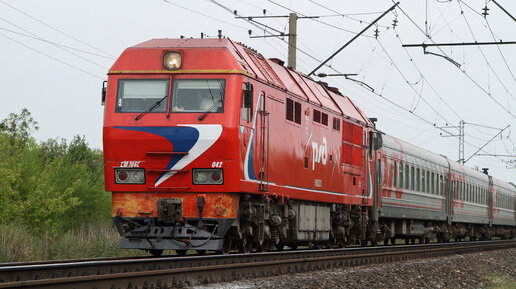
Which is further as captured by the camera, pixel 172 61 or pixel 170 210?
pixel 172 61

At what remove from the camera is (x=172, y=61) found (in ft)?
47.7

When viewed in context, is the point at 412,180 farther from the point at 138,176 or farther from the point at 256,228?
the point at 138,176

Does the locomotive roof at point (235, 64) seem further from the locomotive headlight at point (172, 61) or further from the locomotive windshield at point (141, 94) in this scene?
the locomotive windshield at point (141, 94)

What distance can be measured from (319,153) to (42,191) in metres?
10.5

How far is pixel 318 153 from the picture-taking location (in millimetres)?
18688

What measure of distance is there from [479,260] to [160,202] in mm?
10069

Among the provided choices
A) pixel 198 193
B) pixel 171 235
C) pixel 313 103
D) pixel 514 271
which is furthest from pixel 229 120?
pixel 514 271

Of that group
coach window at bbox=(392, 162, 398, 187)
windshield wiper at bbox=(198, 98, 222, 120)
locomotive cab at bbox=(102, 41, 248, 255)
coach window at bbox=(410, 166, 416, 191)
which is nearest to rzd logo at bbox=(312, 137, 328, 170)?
locomotive cab at bbox=(102, 41, 248, 255)

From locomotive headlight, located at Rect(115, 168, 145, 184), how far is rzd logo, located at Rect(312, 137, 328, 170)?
5.34 meters

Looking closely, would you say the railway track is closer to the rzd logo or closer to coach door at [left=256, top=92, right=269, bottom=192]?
coach door at [left=256, top=92, right=269, bottom=192]

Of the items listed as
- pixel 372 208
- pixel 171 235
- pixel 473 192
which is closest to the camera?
pixel 171 235

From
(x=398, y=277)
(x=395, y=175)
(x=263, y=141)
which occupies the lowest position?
(x=398, y=277)

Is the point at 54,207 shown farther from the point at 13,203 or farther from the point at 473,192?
the point at 473,192

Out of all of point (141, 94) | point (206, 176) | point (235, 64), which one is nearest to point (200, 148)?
point (206, 176)
